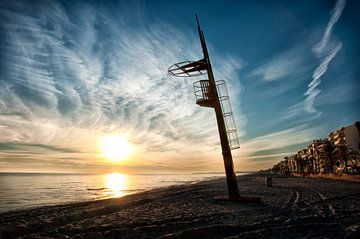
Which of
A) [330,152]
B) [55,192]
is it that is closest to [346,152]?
[330,152]

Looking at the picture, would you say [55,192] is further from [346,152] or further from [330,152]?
[346,152]

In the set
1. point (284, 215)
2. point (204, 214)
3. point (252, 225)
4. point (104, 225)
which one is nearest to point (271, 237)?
point (252, 225)

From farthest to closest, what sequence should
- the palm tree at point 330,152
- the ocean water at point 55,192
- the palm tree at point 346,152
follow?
the palm tree at point 330,152 < the palm tree at point 346,152 < the ocean water at point 55,192

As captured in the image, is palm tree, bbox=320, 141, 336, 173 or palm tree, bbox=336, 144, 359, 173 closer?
palm tree, bbox=336, 144, 359, 173

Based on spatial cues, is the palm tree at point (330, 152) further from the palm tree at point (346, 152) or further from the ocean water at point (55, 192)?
the ocean water at point (55, 192)

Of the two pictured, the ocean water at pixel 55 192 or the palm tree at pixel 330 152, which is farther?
the palm tree at pixel 330 152

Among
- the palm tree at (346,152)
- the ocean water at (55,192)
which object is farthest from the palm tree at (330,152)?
the ocean water at (55,192)

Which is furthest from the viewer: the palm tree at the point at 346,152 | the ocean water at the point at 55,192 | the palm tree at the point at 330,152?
the palm tree at the point at 330,152

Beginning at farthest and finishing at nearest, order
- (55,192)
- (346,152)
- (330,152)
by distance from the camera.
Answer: (346,152), (330,152), (55,192)

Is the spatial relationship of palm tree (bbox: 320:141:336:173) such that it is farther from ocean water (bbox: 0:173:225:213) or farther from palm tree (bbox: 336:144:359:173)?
ocean water (bbox: 0:173:225:213)

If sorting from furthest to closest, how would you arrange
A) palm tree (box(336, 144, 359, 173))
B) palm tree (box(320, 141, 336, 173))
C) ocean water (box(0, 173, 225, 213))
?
palm tree (box(320, 141, 336, 173)) < palm tree (box(336, 144, 359, 173)) < ocean water (box(0, 173, 225, 213))

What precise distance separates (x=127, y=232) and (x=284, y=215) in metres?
6.50

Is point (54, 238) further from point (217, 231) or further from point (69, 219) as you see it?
point (217, 231)

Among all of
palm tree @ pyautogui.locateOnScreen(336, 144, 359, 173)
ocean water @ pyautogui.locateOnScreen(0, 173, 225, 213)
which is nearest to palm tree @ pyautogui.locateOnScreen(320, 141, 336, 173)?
palm tree @ pyautogui.locateOnScreen(336, 144, 359, 173)
